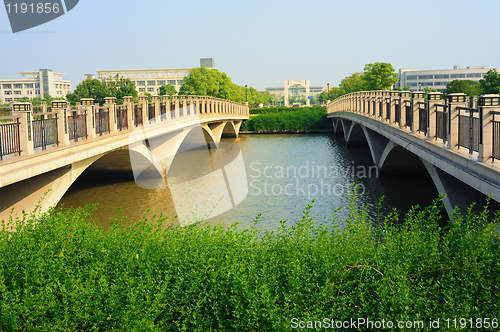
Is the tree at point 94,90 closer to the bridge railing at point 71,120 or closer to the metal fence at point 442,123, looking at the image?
the bridge railing at point 71,120

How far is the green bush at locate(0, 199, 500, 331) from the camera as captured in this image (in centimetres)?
508

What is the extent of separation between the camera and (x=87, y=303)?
205 inches

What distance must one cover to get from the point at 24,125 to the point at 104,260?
5004mm

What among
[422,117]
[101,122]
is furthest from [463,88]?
[101,122]

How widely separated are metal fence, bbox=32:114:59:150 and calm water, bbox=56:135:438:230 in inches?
129

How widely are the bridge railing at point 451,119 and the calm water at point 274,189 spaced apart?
9.18 ft

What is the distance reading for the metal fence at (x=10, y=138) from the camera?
9.43 metres

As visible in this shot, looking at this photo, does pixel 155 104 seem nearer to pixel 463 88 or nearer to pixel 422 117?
pixel 422 117

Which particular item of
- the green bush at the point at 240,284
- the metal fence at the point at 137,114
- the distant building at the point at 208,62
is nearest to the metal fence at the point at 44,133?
the green bush at the point at 240,284

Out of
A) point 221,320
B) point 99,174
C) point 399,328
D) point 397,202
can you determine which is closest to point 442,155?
point 397,202

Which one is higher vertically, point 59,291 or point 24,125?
point 24,125

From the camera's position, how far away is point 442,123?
12016 mm

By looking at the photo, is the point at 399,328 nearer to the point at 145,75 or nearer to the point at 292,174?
the point at 292,174

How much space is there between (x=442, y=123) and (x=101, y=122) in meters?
11.2
